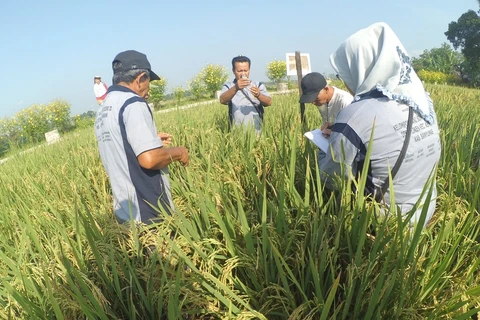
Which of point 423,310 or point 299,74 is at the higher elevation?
point 299,74

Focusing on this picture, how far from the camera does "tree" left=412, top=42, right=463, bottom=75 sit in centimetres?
4305

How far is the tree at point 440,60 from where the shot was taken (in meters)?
43.0

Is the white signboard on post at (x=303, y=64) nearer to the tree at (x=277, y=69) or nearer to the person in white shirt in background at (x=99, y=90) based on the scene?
the person in white shirt in background at (x=99, y=90)

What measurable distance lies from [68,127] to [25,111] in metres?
1.80

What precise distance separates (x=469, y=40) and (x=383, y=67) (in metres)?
39.2

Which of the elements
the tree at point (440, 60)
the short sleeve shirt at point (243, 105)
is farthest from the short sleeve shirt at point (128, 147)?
the tree at point (440, 60)

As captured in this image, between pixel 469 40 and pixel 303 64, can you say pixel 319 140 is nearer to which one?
pixel 303 64

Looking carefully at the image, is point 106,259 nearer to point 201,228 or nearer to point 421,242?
point 201,228

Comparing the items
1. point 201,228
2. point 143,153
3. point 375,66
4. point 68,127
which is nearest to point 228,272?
point 201,228

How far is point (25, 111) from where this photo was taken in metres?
12.9

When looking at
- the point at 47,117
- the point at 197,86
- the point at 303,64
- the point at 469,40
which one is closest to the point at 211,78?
the point at 197,86

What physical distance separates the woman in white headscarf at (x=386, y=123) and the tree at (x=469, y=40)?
35.7 m

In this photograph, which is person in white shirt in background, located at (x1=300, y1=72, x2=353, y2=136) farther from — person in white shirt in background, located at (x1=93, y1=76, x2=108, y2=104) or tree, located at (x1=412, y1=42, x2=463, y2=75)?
tree, located at (x1=412, y1=42, x2=463, y2=75)

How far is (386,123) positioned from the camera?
3.73 ft
